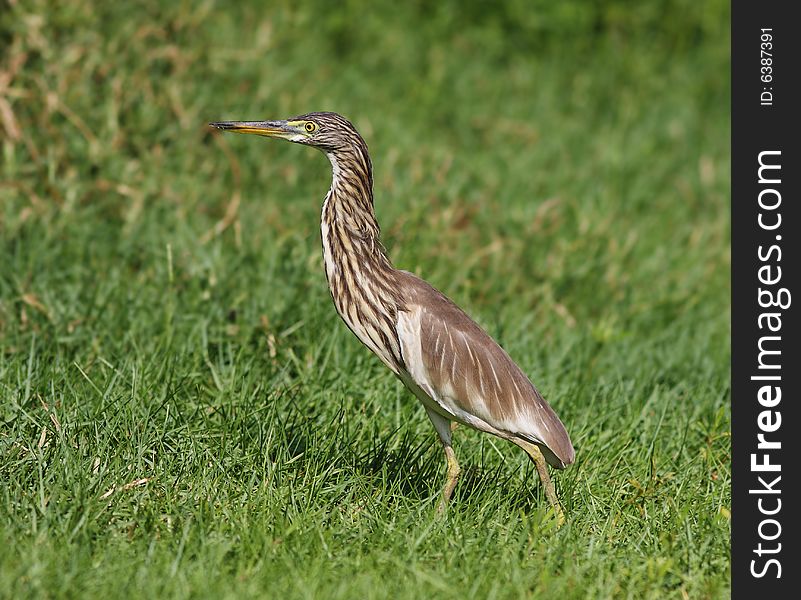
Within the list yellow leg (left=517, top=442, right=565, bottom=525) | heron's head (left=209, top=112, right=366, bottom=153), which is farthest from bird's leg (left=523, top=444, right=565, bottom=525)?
heron's head (left=209, top=112, right=366, bottom=153)

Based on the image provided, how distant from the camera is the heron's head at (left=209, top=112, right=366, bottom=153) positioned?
14.8ft

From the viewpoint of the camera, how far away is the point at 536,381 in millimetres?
5785

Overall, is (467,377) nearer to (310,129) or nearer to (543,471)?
(543,471)

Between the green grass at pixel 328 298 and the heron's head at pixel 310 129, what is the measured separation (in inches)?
45.3

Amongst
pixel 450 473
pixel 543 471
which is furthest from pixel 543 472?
pixel 450 473
